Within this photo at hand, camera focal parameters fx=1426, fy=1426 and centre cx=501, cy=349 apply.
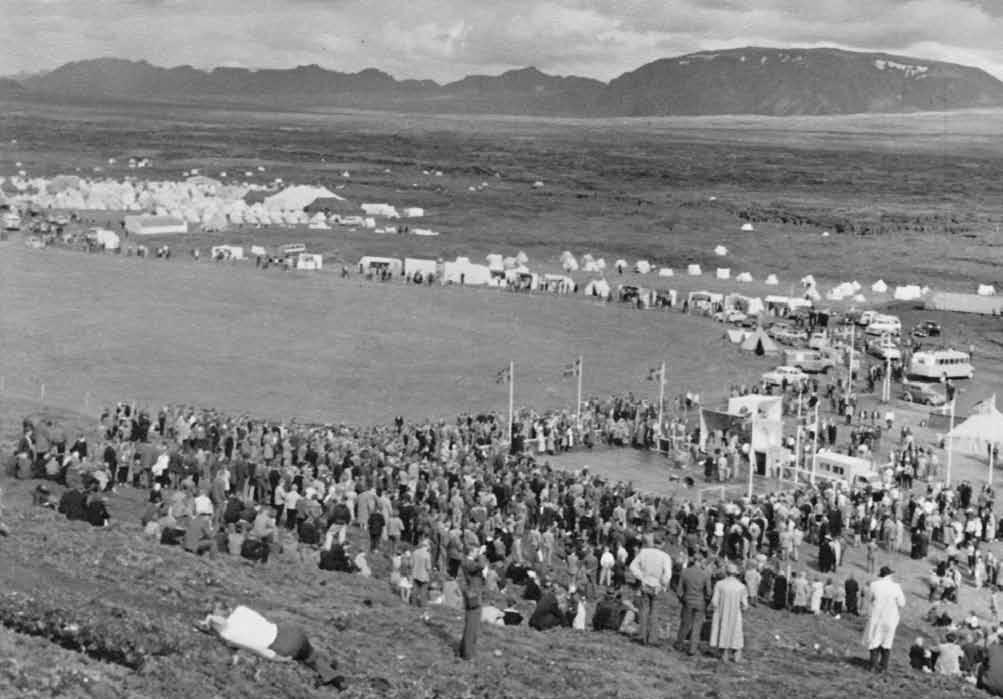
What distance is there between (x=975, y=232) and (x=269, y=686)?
101362 mm

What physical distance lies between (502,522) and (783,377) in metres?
19.8

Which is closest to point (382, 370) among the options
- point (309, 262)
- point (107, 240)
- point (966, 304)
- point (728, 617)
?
point (309, 262)

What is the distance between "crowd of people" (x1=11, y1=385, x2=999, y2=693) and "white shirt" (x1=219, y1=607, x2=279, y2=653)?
2.14 meters

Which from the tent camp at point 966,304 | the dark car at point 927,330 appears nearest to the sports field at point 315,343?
the dark car at point 927,330

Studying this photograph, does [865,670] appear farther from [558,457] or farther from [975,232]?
[975,232]

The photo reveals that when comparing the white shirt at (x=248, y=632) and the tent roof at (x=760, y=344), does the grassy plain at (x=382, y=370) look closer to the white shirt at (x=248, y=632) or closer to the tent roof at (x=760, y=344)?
the white shirt at (x=248, y=632)

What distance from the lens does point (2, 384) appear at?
3338 cm

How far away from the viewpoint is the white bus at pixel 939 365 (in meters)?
40.3

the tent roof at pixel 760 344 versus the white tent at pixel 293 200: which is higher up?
the white tent at pixel 293 200

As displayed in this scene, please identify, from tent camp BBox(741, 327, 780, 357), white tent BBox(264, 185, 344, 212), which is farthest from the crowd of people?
white tent BBox(264, 185, 344, 212)

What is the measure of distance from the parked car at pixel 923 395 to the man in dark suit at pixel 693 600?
2512 centimetres

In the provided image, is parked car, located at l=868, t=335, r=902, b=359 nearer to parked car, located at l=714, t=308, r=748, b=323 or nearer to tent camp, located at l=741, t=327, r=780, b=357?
tent camp, located at l=741, t=327, r=780, b=357

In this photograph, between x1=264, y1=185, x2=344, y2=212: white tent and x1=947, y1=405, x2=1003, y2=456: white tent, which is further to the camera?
→ x1=264, y1=185, x2=344, y2=212: white tent

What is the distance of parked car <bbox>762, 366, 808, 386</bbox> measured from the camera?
38.3m
